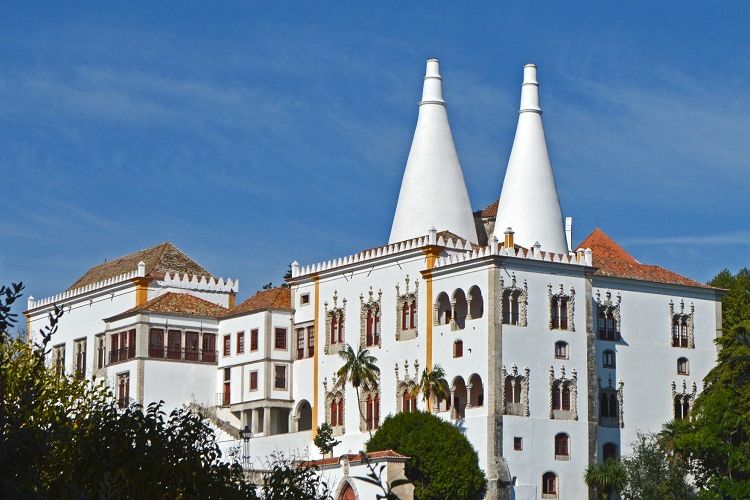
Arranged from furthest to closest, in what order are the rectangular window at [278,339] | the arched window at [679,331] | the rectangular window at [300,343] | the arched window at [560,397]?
the rectangular window at [278,339]
the rectangular window at [300,343]
the arched window at [679,331]
the arched window at [560,397]

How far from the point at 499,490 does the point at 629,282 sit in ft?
43.1

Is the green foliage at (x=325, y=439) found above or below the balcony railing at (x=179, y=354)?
below

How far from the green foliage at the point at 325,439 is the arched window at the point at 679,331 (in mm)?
16125

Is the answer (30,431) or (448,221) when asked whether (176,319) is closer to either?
(448,221)

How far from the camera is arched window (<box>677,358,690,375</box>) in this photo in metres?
82.4

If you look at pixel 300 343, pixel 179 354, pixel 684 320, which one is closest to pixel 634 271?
pixel 684 320

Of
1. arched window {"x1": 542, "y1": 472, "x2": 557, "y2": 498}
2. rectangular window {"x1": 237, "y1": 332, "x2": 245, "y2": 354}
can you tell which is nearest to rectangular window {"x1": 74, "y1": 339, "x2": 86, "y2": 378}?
rectangular window {"x1": 237, "y1": 332, "x2": 245, "y2": 354}

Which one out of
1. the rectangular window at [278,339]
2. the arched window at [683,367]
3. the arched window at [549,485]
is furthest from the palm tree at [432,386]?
the rectangular window at [278,339]

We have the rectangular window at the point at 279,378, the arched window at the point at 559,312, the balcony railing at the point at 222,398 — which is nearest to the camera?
the arched window at the point at 559,312

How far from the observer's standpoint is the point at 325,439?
80.7 metres

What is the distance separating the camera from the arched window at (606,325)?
8075 cm

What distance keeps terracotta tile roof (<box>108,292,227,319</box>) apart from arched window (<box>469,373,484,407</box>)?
19313 mm

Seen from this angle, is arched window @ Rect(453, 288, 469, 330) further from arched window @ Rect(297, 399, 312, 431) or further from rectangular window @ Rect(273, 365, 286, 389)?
rectangular window @ Rect(273, 365, 286, 389)

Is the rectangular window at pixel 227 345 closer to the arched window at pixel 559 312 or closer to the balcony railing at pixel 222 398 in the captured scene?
the balcony railing at pixel 222 398
